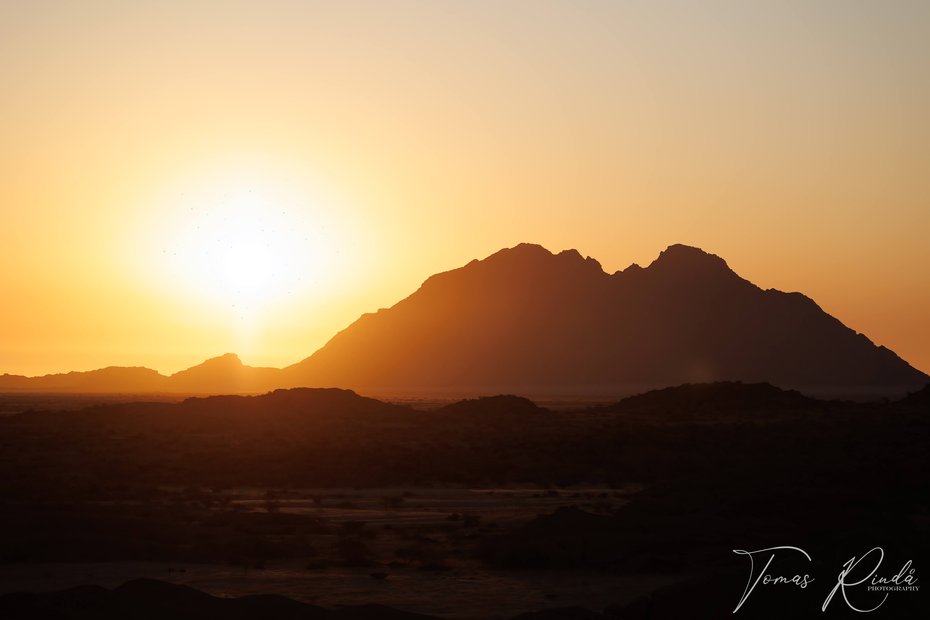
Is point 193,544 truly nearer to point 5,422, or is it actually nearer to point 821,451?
point 821,451

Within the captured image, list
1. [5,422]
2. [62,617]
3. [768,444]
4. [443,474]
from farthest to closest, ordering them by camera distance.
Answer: [5,422]
[768,444]
[443,474]
[62,617]

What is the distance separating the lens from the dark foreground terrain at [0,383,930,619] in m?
16.8

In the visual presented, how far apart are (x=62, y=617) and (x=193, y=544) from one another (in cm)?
1254

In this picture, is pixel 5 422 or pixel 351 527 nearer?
pixel 351 527

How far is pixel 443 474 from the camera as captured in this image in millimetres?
50656

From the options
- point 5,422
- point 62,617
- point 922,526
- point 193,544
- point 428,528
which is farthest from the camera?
point 5,422

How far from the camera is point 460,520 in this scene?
1375 inches

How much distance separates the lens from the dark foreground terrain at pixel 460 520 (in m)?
16.8

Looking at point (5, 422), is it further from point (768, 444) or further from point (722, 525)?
point (722, 525)

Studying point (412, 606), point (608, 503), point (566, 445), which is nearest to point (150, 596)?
point (412, 606)

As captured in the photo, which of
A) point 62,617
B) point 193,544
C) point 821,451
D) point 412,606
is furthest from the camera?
point 821,451

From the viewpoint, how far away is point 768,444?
6378cm

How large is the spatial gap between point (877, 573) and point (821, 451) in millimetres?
42131

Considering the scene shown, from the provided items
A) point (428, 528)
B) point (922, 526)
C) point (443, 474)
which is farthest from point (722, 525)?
point (443, 474)
